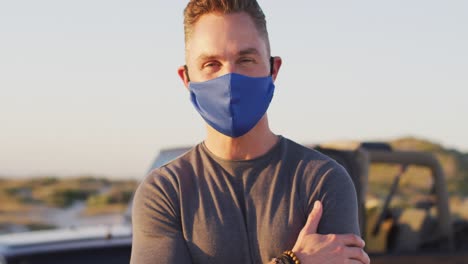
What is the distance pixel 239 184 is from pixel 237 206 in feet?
0.28

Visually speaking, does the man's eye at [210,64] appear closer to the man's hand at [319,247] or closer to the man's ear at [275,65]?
the man's ear at [275,65]

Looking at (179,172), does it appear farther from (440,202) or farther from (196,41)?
(440,202)

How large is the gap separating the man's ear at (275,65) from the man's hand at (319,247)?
1.63ft

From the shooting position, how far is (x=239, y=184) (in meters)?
3.58

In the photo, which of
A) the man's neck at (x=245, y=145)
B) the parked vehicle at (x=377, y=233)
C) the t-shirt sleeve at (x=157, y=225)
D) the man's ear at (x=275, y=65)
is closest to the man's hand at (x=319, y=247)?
the man's neck at (x=245, y=145)

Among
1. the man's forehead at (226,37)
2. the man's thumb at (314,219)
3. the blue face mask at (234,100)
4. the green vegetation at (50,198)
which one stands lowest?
the green vegetation at (50,198)

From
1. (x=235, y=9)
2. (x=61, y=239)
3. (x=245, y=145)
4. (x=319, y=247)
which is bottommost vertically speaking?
(x=61, y=239)

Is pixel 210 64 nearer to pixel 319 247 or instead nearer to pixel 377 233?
pixel 319 247

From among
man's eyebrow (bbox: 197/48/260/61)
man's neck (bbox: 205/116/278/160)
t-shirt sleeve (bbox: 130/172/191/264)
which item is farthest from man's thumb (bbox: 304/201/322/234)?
man's eyebrow (bbox: 197/48/260/61)

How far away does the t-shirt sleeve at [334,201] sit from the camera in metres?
3.59

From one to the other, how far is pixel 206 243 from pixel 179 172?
29 cm

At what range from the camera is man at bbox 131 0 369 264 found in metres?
3.52

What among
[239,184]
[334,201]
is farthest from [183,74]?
[334,201]

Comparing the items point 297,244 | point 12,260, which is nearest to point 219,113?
point 297,244
